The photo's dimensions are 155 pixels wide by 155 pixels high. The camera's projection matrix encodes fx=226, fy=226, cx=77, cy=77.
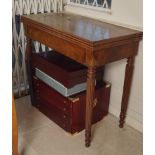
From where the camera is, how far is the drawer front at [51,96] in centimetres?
164

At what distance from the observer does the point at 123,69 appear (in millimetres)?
1766

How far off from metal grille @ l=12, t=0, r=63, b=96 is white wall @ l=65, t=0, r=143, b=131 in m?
0.29

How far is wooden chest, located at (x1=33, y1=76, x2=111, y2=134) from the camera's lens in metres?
1.63

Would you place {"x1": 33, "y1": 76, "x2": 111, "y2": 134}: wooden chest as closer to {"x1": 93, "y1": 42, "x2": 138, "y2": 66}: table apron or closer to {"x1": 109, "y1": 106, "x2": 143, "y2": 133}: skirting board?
{"x1": 109, "y1": 106, "x2": 143, "y2": 133}: skirting board

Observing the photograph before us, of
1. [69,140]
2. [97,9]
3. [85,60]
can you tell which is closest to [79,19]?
[97,9]

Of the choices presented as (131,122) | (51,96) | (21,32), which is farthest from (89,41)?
(21,32)

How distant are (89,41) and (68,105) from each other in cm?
56

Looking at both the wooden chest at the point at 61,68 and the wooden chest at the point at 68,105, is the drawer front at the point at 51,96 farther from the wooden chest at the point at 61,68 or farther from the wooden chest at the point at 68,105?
the wooden chest at the point at 61,68

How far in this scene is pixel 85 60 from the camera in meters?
1.31

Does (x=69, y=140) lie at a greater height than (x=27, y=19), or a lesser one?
lesser

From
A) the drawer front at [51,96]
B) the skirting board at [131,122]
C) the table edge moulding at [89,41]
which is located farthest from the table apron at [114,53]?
the skirting board at [131,122]
